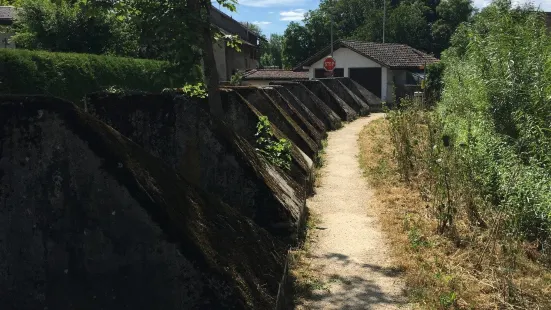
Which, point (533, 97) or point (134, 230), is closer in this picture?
point (134, 230)

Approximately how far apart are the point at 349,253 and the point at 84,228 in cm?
402

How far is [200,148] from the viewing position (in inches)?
228

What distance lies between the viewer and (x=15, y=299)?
300 centimetres

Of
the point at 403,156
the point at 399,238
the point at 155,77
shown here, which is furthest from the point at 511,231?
the point at 155,77

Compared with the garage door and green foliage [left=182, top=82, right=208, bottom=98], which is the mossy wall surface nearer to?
green foliage [left=182, top=82, right=208, bottom=98]

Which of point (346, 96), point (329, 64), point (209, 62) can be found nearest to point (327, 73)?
point (329, 64)

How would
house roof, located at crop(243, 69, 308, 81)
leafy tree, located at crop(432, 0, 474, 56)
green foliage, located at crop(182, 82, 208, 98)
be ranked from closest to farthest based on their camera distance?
green foliage, located at crop(182, 82, 208, 98) < house roof, located at crop(243, 69, 308, 81) < leafy tree, located at crop(432, 0, 474, 56)

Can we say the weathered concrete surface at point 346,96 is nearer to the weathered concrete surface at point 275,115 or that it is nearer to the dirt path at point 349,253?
the weathered concrete surface at point 275,115

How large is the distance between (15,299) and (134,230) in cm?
83

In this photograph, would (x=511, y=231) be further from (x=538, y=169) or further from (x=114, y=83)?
(x=114, y=83)

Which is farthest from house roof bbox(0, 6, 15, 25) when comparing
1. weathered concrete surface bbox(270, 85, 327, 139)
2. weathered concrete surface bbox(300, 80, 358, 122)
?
weathered concrete surface bbox(270, 85, 327, 139)

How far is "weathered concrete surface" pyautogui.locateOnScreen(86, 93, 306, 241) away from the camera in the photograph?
17.8ft

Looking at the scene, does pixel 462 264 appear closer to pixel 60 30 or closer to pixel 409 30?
pixel 60 30

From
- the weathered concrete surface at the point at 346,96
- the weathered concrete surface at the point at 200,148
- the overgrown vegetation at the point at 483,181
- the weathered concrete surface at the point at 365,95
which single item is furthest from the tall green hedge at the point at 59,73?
the weathered concrete surface at the point at 365,95
